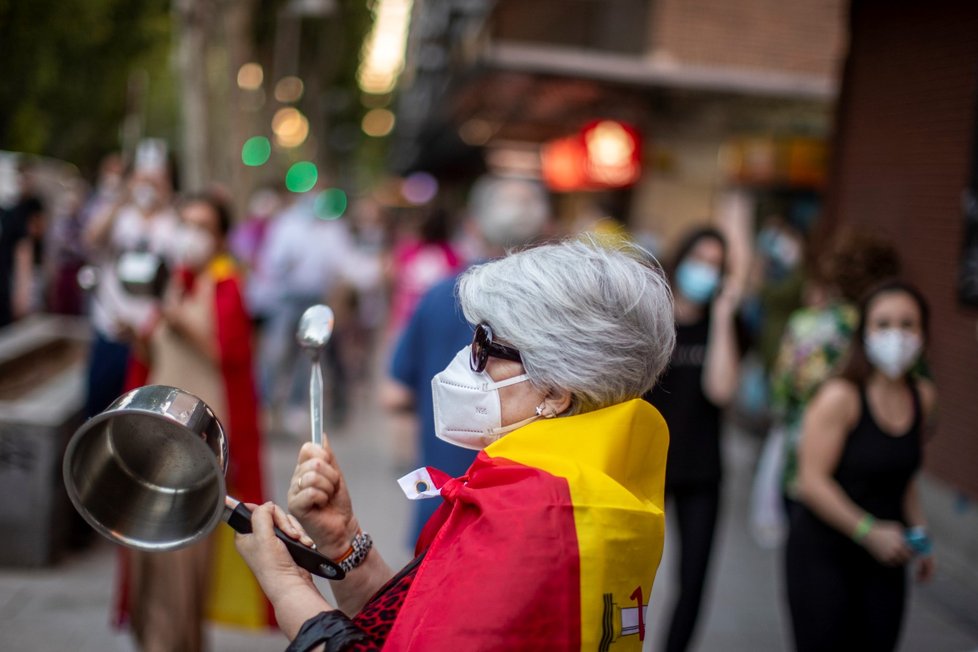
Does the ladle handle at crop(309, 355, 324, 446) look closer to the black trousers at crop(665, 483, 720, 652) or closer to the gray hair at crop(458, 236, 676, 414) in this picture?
the gray hair at crop(458, 236, 676, 414)

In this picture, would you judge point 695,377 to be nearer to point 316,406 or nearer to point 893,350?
point 893,350

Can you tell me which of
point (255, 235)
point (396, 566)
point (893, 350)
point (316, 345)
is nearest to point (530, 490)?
point (316, 345)

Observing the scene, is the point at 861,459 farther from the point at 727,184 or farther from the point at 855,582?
the point at 727,184

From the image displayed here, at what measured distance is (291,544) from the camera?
1819 millimetres

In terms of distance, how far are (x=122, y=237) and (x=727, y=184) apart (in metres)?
7.53

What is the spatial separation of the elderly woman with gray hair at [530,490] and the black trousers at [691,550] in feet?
7.89

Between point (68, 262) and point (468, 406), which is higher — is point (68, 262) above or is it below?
below

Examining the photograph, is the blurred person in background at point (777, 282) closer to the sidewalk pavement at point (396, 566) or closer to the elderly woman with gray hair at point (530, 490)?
the sidewalk pavement at point (396, 566)

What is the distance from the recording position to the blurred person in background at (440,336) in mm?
3537

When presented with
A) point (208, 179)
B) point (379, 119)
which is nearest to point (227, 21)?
point (208, 179)

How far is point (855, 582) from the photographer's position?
11.4ft

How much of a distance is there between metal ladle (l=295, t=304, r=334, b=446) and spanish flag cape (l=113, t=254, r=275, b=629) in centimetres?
203

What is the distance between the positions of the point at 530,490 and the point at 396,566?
430 centimetres

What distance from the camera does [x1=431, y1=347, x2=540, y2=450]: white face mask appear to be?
1931 millimetres
